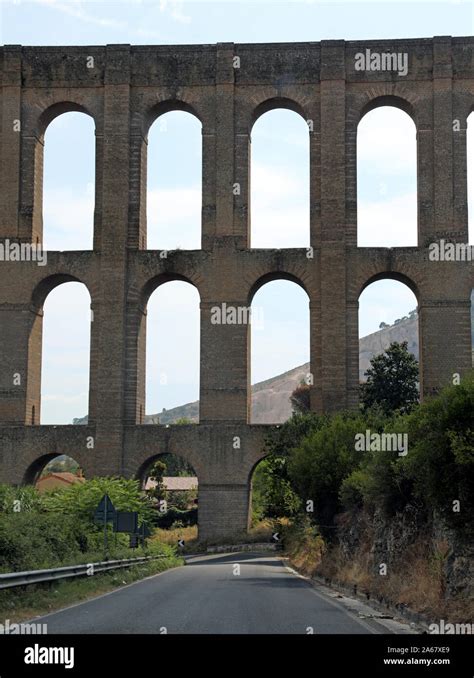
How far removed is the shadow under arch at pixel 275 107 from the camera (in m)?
42.3

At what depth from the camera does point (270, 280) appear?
42094mm

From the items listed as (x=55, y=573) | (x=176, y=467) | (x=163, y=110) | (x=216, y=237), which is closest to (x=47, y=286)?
(x=216, y=237)

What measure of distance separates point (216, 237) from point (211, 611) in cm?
2852

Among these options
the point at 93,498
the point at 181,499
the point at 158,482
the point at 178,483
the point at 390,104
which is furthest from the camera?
the point at 178,483

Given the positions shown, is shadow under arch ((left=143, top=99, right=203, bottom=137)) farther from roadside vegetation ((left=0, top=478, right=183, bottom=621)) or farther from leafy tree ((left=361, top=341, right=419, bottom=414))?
leafy tree ((left=361, top=341, right=419, bottom=414))

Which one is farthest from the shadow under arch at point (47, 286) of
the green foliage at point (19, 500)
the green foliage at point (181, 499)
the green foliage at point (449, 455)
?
the green foliage at point (449, 455)

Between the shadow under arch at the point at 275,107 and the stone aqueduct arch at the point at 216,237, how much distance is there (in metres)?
0.10

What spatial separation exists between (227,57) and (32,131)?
27.7 feet

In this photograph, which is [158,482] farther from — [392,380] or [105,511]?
[105,511]

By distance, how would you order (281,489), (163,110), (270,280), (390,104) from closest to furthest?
(281,489) < (270,280) < (390,104) < (163,110)

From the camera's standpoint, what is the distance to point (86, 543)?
25.3 meters

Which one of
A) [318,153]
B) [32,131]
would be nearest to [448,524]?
[318,153]
